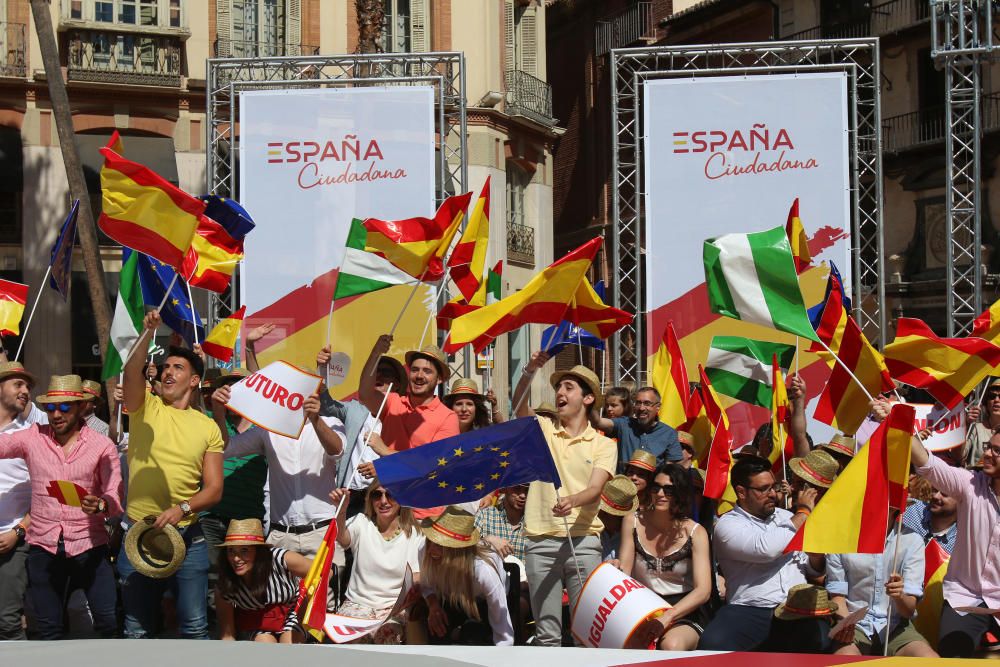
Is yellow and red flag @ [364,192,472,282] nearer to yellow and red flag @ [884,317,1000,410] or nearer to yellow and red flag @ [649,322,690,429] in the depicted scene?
yellow and red flag @ [649,322,690,429]

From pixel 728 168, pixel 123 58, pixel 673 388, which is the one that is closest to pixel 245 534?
pixel 673 388

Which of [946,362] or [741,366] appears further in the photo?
[741,366]

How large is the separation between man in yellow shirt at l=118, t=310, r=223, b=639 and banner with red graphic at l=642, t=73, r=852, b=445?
8.02 metres

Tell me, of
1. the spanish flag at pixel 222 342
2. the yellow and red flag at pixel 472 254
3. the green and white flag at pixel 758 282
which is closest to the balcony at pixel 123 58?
the yellow and red flag at pixel 472 254

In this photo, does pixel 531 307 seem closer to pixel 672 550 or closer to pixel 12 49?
pixel 672 550

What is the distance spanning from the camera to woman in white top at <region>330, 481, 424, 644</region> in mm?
7367

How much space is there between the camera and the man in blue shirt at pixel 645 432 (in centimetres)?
955

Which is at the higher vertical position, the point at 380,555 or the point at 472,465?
the point at 472,465

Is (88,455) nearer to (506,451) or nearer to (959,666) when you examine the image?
(506,451)

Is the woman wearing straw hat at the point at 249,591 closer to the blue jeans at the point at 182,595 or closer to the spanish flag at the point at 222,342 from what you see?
the blue jeans at the point at 182,595

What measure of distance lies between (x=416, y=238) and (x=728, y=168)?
584 cm

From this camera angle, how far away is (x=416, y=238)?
32.8 feet

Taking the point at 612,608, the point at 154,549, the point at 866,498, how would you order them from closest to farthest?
the point at 866,498, the point at 612,608, the point at 154,549

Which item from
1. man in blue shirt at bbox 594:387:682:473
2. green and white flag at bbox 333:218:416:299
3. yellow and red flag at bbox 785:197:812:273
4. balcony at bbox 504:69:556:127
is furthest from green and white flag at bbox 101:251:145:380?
balcony at bbox 504:69:556:127
